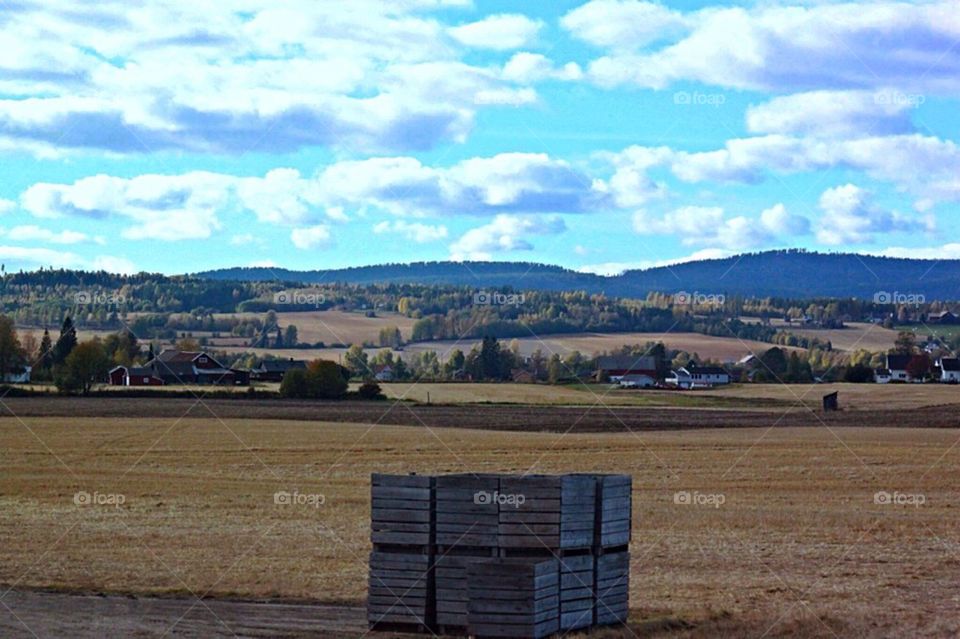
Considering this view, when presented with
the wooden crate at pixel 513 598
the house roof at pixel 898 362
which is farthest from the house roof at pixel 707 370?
the wooden crate at pixel 513 598

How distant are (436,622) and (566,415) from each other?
52.5m

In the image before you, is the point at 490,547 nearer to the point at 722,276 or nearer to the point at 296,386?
the point at 296,386

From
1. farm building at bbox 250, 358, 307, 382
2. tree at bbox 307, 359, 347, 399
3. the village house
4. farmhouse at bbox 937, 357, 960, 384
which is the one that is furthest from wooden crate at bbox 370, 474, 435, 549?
farmhouse at bbox 937, 357, 960, 384

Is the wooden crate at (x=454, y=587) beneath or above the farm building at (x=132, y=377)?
beneath

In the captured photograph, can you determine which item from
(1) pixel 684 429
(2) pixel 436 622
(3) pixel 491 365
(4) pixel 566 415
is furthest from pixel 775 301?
(2) pixel 436 622

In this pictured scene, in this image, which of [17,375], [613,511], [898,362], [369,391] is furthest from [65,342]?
[613,511]

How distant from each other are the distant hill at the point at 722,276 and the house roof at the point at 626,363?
30476 mm

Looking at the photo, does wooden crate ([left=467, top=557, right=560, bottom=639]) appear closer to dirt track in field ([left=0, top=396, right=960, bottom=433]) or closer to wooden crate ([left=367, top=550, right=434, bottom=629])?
wooden crate ([left=367, top=550, right=434, bottom=629])

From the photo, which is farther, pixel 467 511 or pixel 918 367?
pixel 918 367

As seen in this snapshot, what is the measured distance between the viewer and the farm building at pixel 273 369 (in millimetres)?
87812

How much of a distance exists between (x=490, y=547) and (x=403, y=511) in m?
1.28

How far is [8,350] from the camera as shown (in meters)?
86.1

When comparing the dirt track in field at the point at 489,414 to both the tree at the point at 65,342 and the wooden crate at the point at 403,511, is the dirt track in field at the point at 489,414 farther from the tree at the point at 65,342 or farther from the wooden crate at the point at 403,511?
the wooden crate at the point at 403,511

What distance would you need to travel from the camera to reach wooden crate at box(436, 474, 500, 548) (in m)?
17.0
